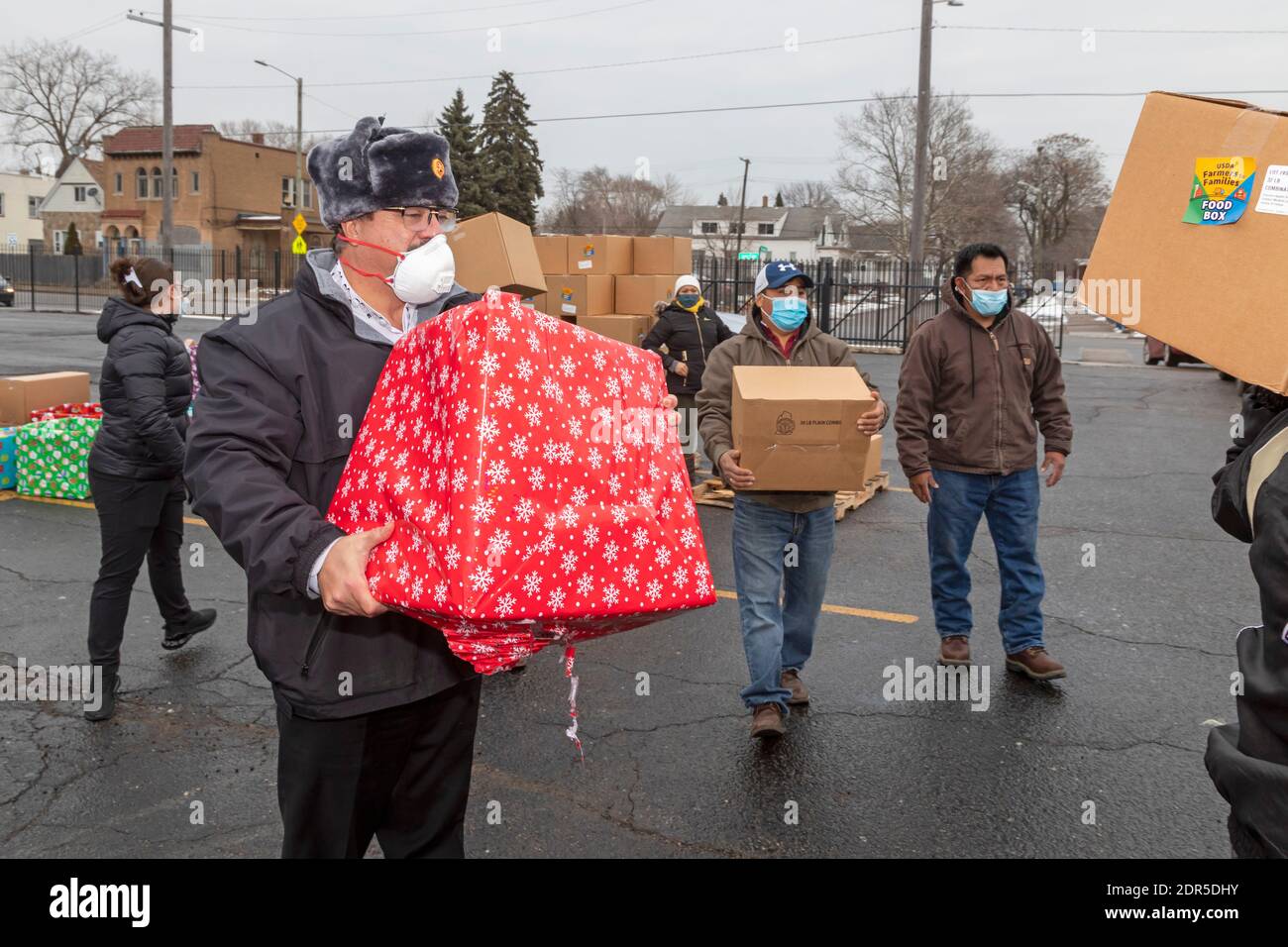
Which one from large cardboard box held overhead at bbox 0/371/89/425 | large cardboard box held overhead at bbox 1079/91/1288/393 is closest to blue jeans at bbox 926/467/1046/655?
large cardboard box held overhead at bbox 1079/91/1288/393

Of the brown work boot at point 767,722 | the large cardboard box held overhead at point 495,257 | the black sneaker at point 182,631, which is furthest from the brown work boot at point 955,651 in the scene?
the large cardboard box held overhead at point 495,257

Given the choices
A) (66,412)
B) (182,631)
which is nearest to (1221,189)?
(182,631)

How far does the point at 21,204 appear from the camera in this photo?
74.7 metres

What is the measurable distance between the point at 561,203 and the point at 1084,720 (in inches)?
3257

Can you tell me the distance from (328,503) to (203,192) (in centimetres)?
5878

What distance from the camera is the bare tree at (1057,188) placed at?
6588 centimetres

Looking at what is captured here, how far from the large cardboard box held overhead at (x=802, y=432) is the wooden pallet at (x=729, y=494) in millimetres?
4044

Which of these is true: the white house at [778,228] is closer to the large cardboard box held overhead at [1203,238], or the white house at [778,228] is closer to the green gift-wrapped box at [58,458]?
the green gift-wrapped box at [58,458]

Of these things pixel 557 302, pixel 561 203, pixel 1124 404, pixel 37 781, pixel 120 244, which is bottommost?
pixel 37 781

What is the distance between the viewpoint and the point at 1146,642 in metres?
5.70

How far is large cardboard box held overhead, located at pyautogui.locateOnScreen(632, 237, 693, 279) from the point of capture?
40.1 ft
